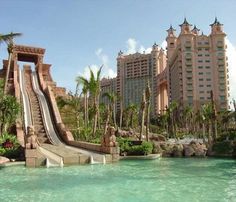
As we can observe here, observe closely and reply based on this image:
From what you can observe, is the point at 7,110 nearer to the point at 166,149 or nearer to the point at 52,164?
the point at 52,164

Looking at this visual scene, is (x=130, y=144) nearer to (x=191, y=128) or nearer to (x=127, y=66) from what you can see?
(x=191, y=128)

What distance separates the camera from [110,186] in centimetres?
1422

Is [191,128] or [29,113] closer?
[29,113]

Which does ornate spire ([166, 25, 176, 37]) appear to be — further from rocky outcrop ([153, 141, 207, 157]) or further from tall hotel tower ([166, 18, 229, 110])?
rocky outcrop ([153, 141, 207, 157])

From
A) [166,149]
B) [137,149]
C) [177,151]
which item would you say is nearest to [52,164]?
[137,149]

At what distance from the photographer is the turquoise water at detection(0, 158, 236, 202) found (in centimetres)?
1180

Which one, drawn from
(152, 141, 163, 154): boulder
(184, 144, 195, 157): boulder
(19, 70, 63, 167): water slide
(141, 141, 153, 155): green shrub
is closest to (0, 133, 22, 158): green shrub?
(19, 70, 63, 167): water slide

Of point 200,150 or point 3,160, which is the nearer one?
point 3,160

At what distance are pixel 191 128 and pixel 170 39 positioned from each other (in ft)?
210

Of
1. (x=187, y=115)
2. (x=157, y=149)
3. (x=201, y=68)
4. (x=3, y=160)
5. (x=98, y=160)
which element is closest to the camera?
(x=3, y=160)

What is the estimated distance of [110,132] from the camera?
2517 cm

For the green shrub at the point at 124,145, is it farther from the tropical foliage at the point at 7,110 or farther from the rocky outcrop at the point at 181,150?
the tropical foliage at the point at 7,110

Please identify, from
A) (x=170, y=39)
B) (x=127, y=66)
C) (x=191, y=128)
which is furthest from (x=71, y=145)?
(x=127, y=66)

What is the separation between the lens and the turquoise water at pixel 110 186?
11805mm
